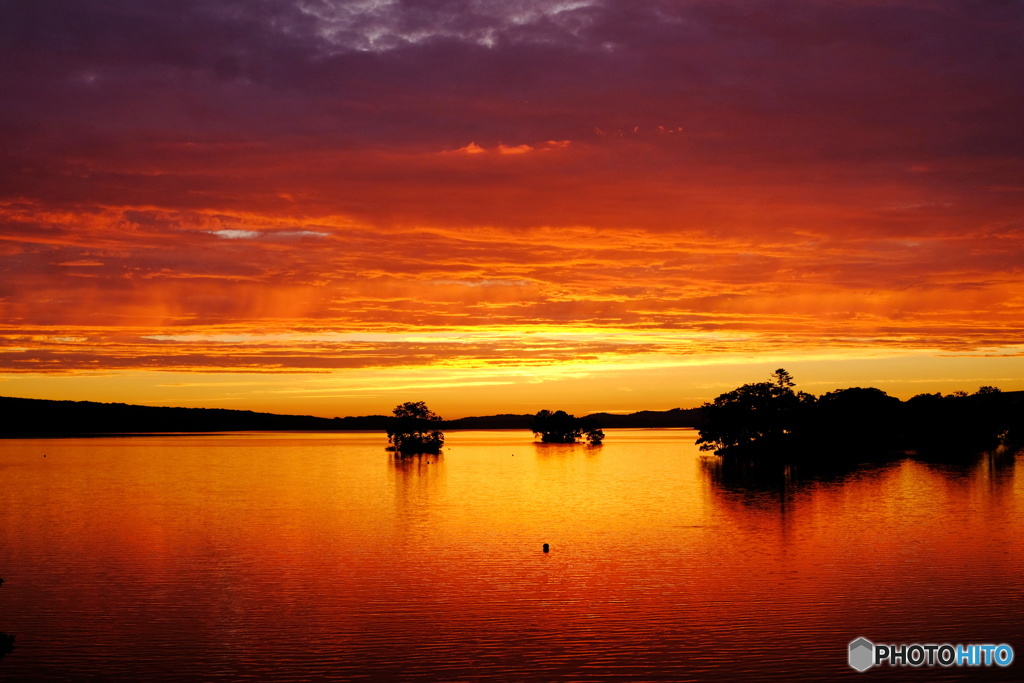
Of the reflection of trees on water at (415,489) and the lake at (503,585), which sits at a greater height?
the lake at (503,585)

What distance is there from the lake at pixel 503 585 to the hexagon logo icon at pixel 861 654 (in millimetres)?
459

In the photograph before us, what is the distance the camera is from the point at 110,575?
54.2 metres

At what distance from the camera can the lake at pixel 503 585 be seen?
118 feet

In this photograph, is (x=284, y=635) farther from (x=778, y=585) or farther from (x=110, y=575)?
(x=778, y=585)

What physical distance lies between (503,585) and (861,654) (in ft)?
67.4

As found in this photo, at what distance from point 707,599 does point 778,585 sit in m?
6.02

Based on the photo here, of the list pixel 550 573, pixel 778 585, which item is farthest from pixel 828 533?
pixel 550 573

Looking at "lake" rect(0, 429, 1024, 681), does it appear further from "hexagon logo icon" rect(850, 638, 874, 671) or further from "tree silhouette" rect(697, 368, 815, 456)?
"tree silhouette" rect(697, 368, 815, 456)

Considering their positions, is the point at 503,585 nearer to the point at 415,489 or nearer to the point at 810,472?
the point at 415,489

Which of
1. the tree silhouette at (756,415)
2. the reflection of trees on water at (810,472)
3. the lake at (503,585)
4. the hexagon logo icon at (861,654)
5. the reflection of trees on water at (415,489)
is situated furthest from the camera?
the tree silhouette at (756,415)

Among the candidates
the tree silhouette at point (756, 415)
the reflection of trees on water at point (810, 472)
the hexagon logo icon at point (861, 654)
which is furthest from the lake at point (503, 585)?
the tree silhouette at point (756, 415)

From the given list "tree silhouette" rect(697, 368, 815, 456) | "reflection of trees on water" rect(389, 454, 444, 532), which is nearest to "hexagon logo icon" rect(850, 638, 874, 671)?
"reflection of trees on water" rect(389, 454, 444, 532)

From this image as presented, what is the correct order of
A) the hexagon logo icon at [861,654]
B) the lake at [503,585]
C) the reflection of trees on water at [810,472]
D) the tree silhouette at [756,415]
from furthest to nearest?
the tree silhouette at [756,415] < the reflection of trees on water at [810,472] < the lake at [503,585] < the hexagon logo icon at [861,654]

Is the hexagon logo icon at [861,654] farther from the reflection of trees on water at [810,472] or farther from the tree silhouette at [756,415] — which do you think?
the tree silhouette at [756,415]
